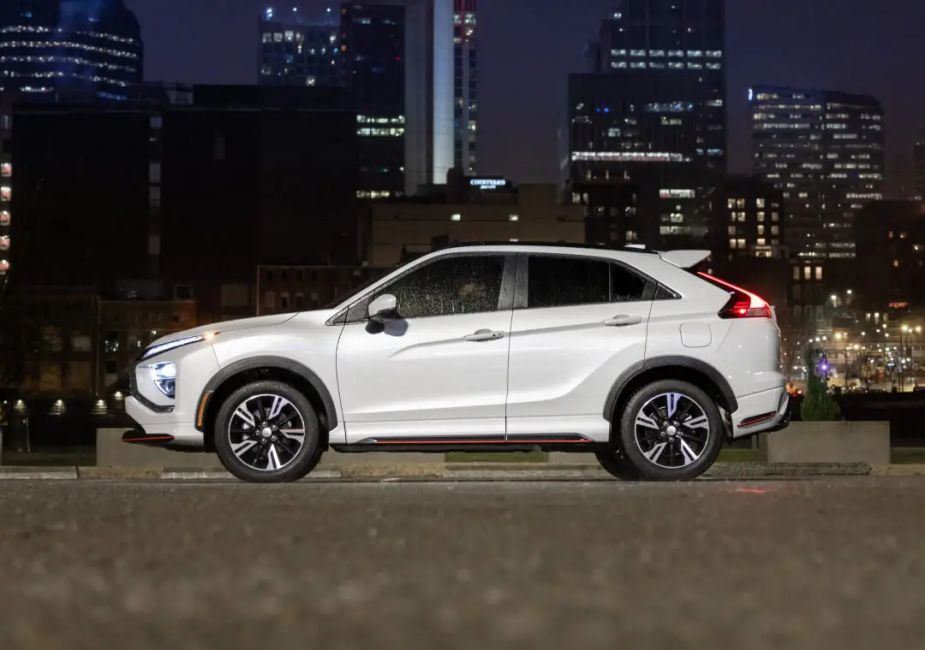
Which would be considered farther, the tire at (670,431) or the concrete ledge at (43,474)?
the concrete ledge at (43,474)

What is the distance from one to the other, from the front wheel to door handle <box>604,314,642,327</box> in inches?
20.7

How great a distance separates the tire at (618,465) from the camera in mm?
10914

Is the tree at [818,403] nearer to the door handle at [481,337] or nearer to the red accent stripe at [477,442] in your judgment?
the red accent stripe at [477,442]

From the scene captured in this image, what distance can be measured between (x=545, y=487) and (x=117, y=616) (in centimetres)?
573

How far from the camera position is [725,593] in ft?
16.4

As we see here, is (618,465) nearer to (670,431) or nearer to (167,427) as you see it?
(670,431)

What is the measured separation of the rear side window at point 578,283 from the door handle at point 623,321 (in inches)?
7.1

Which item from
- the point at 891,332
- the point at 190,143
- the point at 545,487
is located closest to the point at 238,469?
the point at 545,487

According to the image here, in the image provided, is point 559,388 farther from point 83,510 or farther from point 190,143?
point 190,143

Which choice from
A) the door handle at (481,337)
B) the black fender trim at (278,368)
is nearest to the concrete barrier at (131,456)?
the black fender trim at (278,368)

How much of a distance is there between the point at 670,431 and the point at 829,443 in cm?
462

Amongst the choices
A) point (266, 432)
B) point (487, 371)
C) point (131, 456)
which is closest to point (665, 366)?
point (487, 371)

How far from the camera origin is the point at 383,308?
10.5m

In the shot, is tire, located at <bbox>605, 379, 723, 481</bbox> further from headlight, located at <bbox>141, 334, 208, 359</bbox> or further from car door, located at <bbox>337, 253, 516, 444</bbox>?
headlight, located at <bbox>141, 334, 208, 359</bbox>
